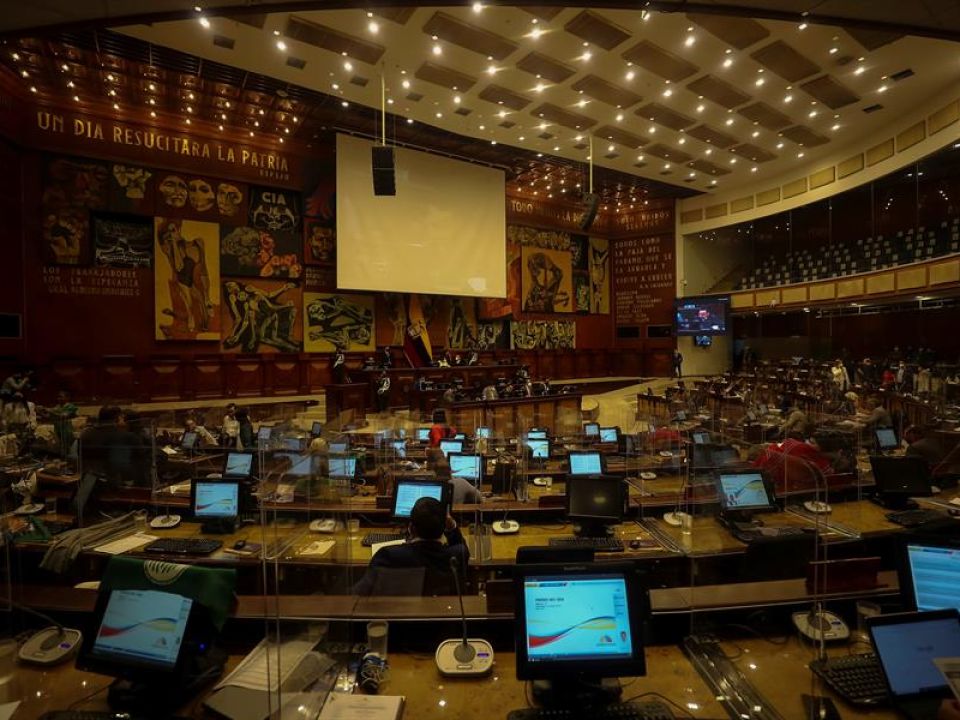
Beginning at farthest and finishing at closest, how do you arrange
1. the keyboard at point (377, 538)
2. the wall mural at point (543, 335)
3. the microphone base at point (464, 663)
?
the wall mural at point (543, 335), the keyboard at point (377, 538), the microphone base at point (464, 663)

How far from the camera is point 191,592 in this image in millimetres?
1958

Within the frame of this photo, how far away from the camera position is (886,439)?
22.2 feet

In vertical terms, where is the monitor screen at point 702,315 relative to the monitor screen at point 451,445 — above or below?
above

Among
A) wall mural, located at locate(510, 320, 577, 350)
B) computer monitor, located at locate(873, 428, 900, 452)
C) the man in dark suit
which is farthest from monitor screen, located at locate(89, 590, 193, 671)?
wall mural, located at locate(510, 320, 577, 350)

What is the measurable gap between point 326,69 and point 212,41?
6.30ft

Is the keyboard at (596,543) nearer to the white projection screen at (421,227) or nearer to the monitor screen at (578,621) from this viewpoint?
the monitor screen at (578,621)

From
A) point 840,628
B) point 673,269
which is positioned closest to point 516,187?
point 673,269

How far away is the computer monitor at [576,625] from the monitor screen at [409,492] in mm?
2359

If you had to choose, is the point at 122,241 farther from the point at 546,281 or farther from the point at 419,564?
the point at 546,281

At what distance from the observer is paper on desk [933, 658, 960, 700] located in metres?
1.60

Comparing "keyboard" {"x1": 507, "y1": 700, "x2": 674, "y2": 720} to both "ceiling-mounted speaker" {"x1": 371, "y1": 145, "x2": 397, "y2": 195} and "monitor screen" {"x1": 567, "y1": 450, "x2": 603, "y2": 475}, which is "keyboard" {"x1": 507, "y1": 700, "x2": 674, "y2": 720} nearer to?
"monitor screen" {"x1": 567, "y1": 450, "x2": 603, "y2": 475}

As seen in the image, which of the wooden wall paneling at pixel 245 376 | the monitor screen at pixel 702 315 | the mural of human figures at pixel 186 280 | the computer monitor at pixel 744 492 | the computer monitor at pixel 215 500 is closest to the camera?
A: the computer monitor at pixel 744 492

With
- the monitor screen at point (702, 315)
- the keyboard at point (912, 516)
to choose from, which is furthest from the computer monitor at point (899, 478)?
the monitor screen at point (702, 315)

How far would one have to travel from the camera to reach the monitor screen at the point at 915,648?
1852mm
